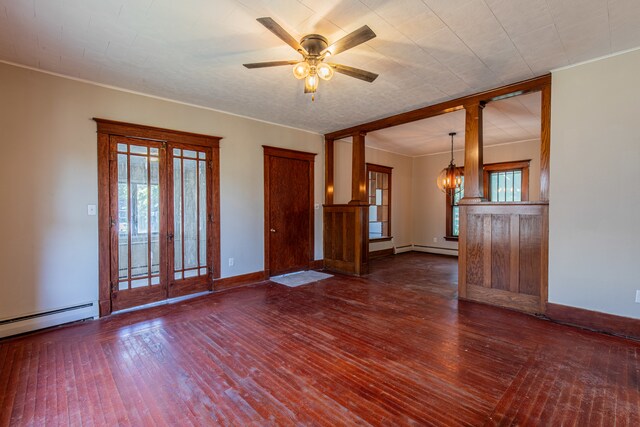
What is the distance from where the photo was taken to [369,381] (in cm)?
222

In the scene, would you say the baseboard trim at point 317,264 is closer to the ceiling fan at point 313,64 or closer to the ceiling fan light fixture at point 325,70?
the ceiling fan at point 313,64

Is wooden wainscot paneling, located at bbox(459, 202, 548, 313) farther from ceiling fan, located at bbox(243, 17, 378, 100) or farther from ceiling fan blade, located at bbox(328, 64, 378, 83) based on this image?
ceiling fan, located at bbox(243, 17, 378, 100)

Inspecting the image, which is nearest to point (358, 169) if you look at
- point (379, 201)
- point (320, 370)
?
point (379, 201)

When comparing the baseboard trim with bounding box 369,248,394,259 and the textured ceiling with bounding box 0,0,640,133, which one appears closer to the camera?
the textured ceiling with bounding box 0,0,640,133

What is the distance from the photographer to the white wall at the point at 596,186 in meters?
2.94

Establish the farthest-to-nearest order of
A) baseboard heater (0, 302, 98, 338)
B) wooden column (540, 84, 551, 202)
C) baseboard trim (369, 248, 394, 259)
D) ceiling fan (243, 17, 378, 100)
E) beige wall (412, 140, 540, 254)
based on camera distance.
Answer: beige wall (412, 140, 540, 254) → baseboard trim (369, 248, 394, 259) → wooden column (540, 84, 551, 202) → baseboard heater (0, 302, 98, 338) → ceiling fan (243, 17, 378, 100)

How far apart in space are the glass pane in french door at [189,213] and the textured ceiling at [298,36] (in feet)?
3.13

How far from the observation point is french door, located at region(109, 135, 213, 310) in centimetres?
379

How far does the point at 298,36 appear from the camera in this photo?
2645 mm

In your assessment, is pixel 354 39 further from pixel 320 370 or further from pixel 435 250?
pixel 435 250

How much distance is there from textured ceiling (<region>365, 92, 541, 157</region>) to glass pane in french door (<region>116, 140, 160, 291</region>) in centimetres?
429

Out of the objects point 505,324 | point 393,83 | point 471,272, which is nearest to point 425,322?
point 505,324

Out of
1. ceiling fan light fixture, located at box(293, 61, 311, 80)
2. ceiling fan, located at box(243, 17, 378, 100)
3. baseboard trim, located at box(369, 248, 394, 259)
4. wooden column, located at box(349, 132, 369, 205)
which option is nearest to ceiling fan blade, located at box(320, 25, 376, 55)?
ceiling fan, located at box(243, 17, 378, 100)

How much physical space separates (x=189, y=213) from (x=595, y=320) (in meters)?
5.18
